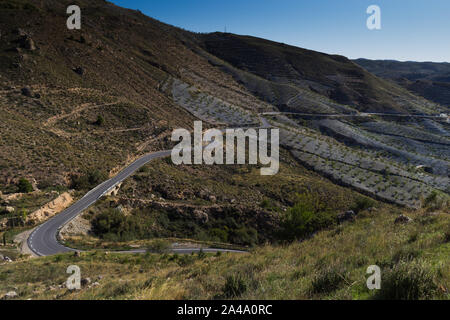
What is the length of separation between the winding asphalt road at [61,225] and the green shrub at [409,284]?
17.5 meters

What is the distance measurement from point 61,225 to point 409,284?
2205 cm

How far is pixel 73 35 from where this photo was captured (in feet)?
179

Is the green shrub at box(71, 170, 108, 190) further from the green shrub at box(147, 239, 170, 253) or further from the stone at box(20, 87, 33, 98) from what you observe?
the stone at box(20, 87, 33, 98)

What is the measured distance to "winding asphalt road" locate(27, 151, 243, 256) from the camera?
1705 cm

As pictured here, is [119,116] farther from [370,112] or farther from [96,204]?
[370,112]

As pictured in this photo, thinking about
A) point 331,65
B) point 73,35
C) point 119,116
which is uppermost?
point 331,65

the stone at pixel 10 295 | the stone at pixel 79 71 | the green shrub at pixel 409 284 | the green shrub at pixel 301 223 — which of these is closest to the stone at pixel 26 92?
the stone at pixel 79 71

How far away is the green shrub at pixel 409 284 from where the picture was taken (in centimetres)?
383

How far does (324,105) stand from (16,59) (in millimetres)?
75773

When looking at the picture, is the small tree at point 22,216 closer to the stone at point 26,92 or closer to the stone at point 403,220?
the stone at point 403,220
